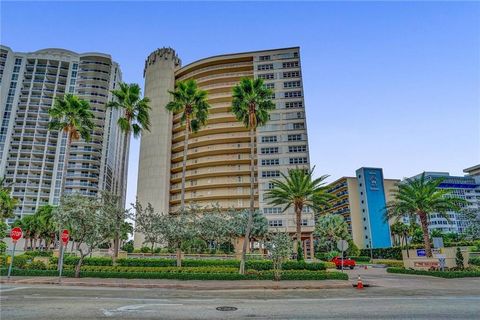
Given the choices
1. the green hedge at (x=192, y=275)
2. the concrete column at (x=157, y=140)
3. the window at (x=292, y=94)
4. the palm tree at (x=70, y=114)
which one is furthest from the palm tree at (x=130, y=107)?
the window at (x=292, y=94)

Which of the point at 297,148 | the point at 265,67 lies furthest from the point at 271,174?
the point at 265,67

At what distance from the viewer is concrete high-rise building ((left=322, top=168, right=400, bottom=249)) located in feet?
314

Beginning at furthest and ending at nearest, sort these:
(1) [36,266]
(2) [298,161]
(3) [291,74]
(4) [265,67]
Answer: (4) [265,67] < (3) [291,74] < (2) [298,161] < (1) [36,266]

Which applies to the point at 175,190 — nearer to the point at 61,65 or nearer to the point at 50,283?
the point at 50,283

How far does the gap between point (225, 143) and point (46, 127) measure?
2562 inches

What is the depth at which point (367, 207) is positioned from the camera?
3866 inches

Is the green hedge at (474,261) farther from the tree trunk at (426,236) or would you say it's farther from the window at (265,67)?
the window at (265,67)

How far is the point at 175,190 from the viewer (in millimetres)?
68000

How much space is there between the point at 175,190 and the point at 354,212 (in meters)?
65.3

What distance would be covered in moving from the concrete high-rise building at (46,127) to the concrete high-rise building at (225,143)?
38180 mm

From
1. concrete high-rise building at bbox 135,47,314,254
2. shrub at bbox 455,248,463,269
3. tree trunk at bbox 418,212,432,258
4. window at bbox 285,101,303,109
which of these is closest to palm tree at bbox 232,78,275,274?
tree trunk at bbox 418,212,432,258

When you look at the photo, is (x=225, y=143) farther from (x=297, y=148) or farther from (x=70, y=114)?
(x=70, y=114)

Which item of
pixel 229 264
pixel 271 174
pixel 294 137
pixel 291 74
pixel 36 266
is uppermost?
pixel 291 74

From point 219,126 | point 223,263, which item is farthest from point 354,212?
point 223,263
